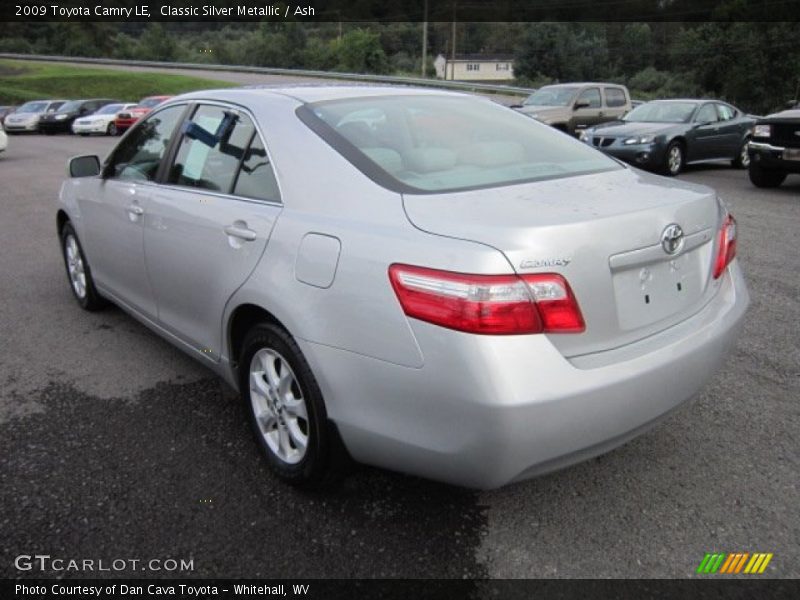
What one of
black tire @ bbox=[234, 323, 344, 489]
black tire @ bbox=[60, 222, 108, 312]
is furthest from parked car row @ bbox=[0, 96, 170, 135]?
black tire @ bbox=[234, 323, 344, 489]

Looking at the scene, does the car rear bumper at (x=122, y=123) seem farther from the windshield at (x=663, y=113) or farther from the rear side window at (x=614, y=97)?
the windshield at (x=663, y=113)

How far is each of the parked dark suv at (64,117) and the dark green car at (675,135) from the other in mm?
23259

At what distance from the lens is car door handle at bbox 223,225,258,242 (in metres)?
2.81

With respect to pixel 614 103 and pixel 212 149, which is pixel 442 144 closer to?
pixel 212 149

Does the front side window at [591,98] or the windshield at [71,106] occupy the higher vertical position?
the front side window at [591,98]

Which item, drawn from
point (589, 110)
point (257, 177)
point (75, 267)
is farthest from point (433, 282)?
point (589, 110)

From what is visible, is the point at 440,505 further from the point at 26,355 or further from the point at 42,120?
the point at 42,120

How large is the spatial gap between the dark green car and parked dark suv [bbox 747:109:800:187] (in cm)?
190

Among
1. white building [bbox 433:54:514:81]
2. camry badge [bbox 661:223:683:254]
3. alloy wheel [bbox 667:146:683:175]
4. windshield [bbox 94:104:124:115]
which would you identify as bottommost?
white building [bbox 433:54:514:81]

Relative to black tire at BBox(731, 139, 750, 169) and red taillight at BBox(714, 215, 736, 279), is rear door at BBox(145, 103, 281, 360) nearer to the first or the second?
red taillight at BBox(714, 215, 736, 279)

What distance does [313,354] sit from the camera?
2.46 metres

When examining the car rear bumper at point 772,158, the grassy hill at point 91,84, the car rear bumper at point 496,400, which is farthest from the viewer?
the grassy hill at point 91,84

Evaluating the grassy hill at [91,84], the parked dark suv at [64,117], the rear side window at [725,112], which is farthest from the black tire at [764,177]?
the grassy hill at [91,84]

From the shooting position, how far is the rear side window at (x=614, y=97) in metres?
18.0
